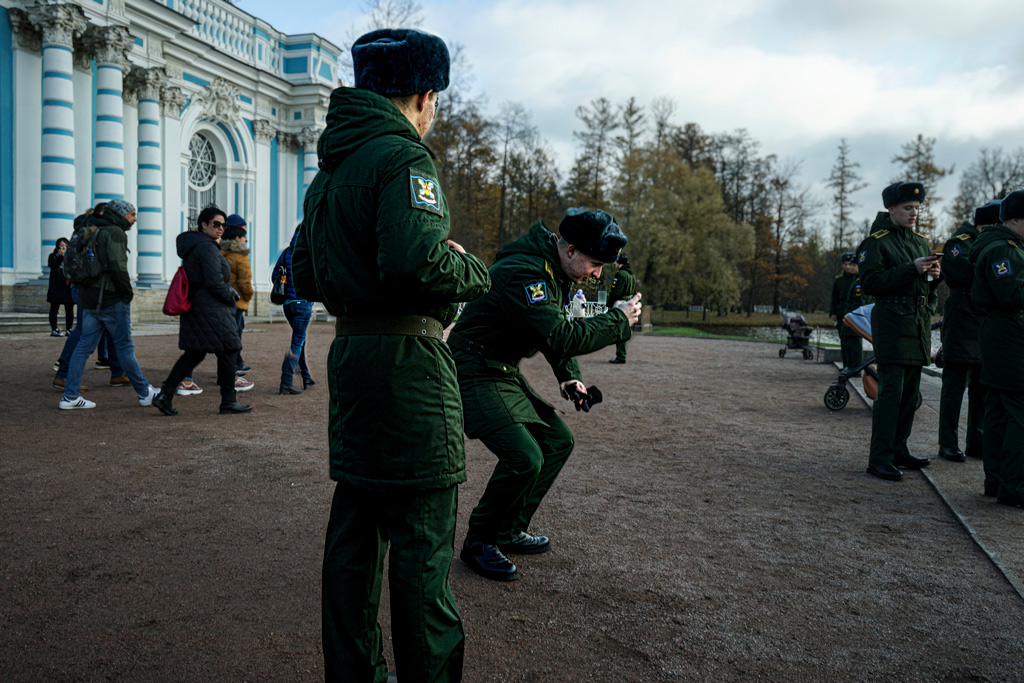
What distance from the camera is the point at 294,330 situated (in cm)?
897

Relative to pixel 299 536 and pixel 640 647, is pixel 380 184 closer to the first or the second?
pixel 640 647

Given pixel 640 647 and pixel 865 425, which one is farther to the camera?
pixel 865 425

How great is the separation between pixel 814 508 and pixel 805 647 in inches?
84.9

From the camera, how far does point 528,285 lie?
336 cm

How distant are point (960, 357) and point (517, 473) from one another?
190 inches

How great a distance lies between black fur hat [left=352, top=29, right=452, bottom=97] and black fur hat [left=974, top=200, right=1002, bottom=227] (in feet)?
19.0

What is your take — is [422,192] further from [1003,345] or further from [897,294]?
[897,294]

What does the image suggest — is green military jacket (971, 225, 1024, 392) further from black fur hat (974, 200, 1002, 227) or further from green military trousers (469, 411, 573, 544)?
green military trousers (469, 411, 573, 544)

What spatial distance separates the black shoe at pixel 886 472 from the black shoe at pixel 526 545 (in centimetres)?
320

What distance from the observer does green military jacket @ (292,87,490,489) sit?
214 cm

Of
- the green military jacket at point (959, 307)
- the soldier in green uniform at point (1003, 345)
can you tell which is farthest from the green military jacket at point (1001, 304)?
the green military jacket at point (959, 307)

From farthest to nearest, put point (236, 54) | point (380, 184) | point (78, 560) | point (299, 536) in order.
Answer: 1. point (236, 54)
2. point (299, 536)
3. point (78, 560)
4. point (380, 184)

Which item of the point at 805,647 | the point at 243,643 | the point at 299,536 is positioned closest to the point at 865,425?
the point at 805,647

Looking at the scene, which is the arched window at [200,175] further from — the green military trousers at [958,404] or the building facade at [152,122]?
the green military trousers at [958,404]
